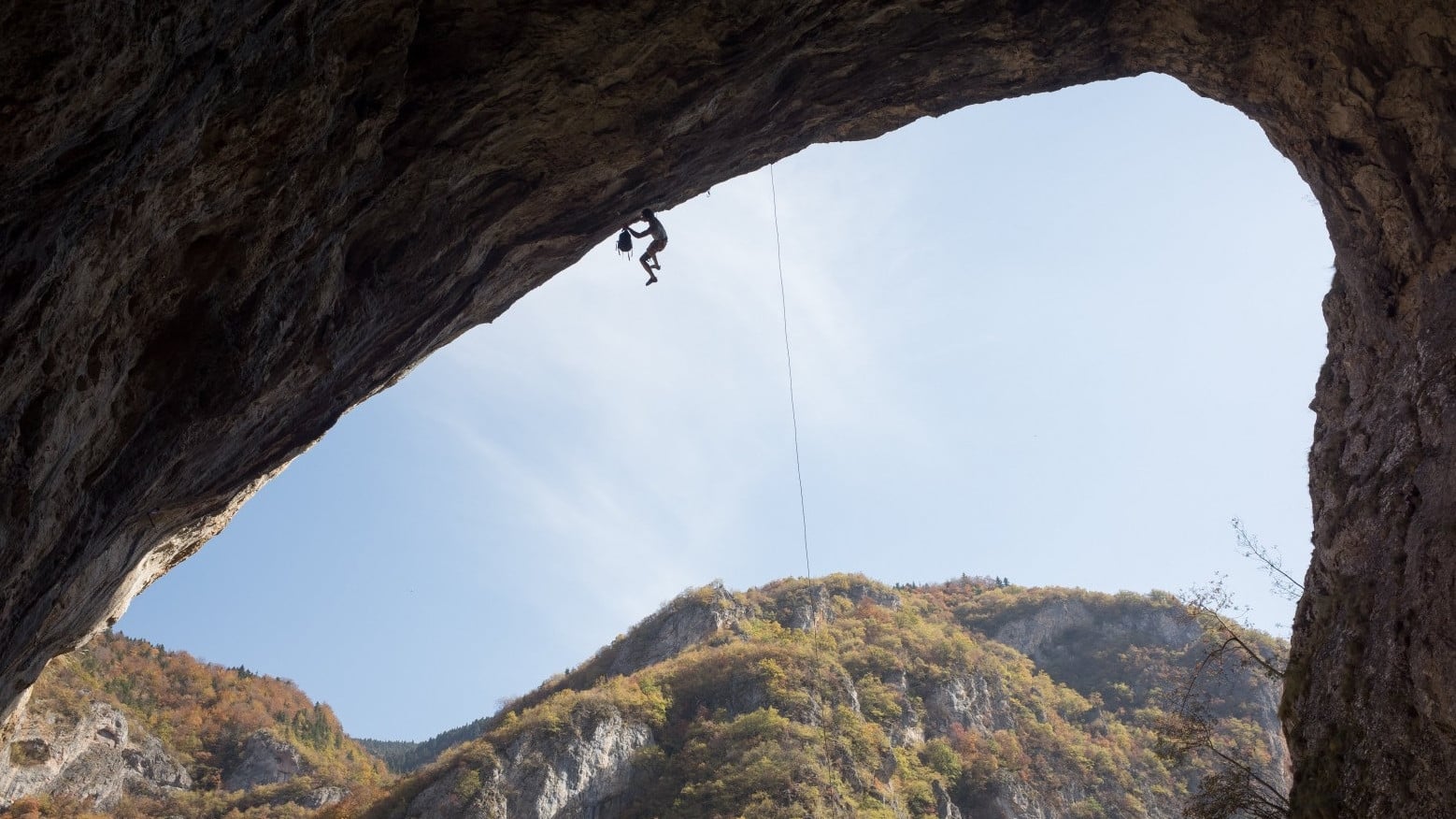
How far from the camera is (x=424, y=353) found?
46.5 ft

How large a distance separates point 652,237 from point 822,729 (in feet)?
145

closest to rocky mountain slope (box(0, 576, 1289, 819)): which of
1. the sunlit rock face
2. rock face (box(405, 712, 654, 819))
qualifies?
rock face (box(405, 712, 654, 819))

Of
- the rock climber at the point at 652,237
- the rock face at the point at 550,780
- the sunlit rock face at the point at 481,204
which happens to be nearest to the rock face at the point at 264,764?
the rock face at the point at 550,780

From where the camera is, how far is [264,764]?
66.8 metres

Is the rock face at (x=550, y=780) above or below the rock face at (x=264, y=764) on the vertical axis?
below

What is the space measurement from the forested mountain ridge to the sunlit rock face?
81.0 feet

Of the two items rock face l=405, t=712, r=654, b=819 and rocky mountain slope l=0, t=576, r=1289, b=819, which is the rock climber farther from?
rock face l=405, t=712, r=654, b=819

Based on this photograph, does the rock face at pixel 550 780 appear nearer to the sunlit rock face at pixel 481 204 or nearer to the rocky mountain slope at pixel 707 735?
the rocky mountain slope at pixel 707 735

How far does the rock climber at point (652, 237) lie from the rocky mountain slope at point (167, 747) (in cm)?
5003

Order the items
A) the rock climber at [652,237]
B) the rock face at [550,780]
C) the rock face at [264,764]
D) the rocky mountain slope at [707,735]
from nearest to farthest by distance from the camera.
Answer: the rock climber at [652,237], the rock face at [550,780], the rocky mountain slope at [707,735], the rock face at [264,764]

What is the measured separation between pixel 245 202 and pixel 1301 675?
44.8 ft

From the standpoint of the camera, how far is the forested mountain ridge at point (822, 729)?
45.4 m

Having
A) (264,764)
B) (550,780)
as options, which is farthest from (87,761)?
(550,780)

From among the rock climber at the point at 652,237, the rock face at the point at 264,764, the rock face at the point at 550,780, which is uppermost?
the rock climber at the point at 652,237
